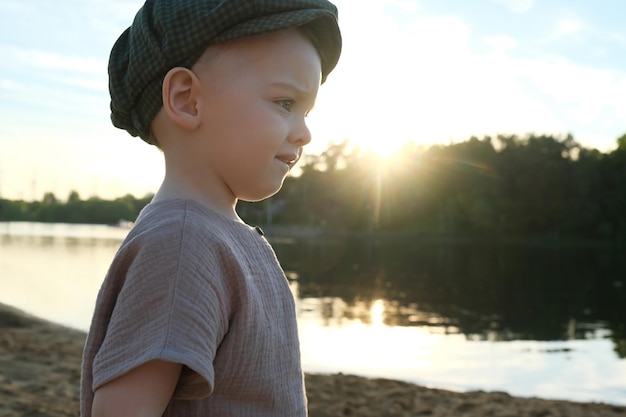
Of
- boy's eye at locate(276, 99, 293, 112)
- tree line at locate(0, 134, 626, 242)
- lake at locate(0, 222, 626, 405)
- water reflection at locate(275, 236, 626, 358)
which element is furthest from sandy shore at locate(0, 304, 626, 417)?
tree line at locate(0, 134, 626, 242)

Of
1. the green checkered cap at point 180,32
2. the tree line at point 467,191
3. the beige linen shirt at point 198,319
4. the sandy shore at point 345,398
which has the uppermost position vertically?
the tree line at point 467,191

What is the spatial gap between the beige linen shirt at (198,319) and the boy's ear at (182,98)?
13cm

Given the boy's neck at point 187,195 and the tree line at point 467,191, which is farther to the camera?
the tree line at point 467,191

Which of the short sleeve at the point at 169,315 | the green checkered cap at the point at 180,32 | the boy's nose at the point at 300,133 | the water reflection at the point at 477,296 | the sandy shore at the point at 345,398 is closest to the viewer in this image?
the short sleeve at the point at 169,315

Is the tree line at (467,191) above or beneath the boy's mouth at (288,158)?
above

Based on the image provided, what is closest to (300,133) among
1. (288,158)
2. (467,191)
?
(288,158)

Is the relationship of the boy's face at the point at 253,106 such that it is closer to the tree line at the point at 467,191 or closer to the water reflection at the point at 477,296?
the water reflection at the point at 477,296

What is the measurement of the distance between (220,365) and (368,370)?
24.0ft

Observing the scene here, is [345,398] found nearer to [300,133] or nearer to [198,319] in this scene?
[300,133]

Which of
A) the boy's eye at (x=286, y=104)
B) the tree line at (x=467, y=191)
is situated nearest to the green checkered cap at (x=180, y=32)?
the boy's eye at (x=286, y=104)

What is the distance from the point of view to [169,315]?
89cm

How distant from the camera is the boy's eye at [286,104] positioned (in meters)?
1.08

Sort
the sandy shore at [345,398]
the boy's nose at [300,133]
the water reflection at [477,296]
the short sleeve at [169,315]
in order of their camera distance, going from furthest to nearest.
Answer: the water reflection at [477,296] < the sandy shore at [345,398] < the boy's nose at [300,133] < the short sleeve at [169,315]

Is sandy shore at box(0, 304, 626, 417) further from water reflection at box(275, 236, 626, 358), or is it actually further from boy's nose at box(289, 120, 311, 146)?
boy's nose at box(289, 120, 311, 146)
